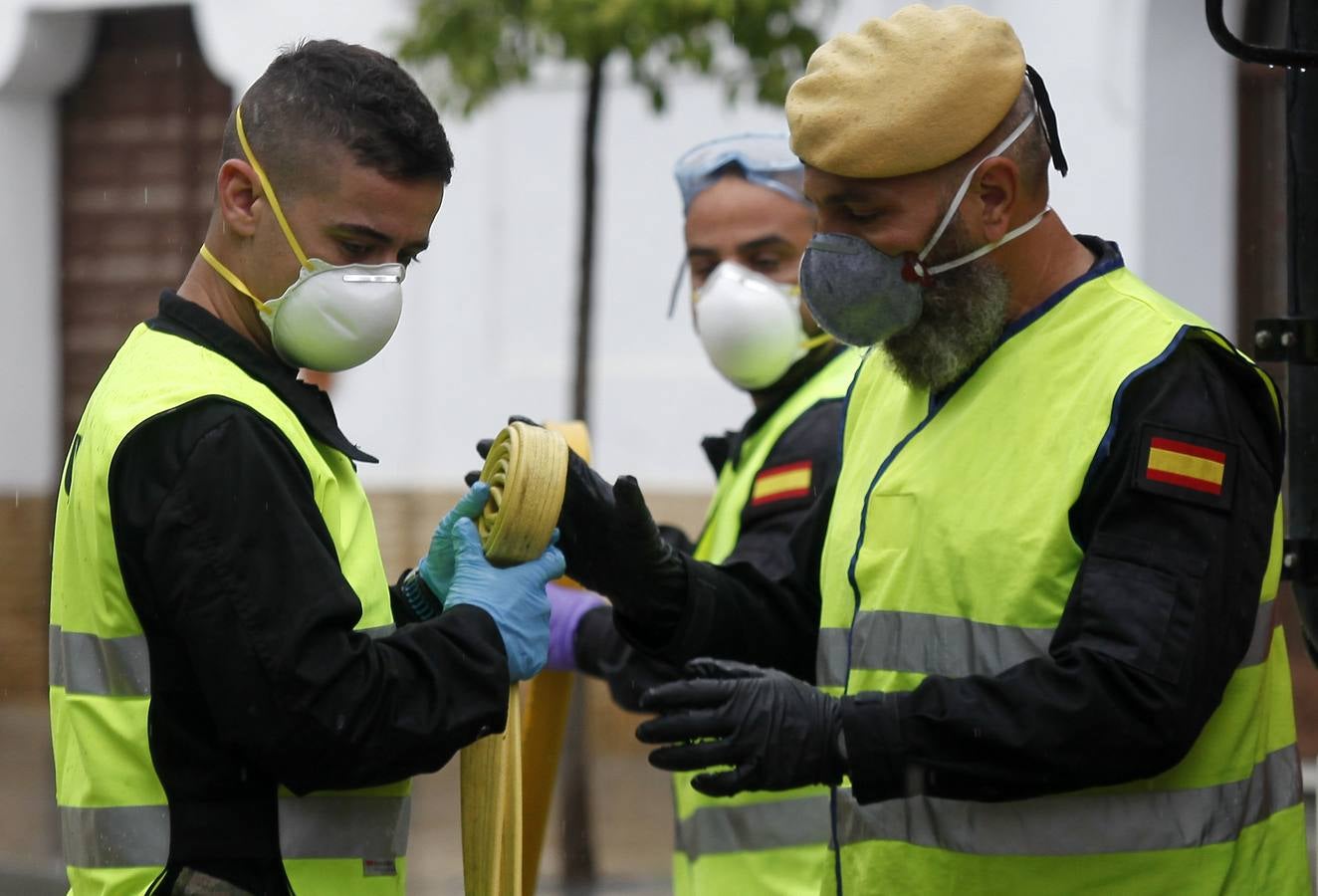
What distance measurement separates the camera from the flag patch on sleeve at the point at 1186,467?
232cm

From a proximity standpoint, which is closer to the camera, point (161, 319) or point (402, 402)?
point (161, 319)

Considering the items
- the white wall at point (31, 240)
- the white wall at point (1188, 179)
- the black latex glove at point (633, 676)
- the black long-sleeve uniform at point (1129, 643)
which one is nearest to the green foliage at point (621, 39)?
the white wall at point (1188, 179)

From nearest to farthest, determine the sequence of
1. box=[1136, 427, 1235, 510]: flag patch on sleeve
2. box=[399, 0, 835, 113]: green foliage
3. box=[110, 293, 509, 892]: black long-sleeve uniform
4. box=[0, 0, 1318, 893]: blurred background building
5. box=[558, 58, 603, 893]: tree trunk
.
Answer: box=[110, 293, 509, 892]: black long-sleeve uniform
box=[1136, 427, 1235, 510]: flag patch on sleeve
box=[399, 0, 835, 113]: green foliage
box=[558, 58, 603, 893]: tree trunk
box=[0, 0, 1318, 893]: blurred background building

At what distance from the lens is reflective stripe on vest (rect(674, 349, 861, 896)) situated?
3275mm

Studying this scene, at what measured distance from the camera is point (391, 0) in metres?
8.96

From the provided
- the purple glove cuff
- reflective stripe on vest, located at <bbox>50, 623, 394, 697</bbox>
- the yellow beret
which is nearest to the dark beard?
the yellow beret

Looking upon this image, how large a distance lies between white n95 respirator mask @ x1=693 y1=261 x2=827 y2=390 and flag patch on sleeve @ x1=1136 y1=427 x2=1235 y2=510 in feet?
4.74

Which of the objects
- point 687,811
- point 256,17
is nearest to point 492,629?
point 687,811

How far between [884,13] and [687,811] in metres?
5.42

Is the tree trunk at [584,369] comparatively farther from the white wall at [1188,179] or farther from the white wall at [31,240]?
the white wall at [31,240]

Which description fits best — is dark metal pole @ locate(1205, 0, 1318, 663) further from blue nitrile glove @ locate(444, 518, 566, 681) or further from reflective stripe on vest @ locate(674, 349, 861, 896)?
blue nitrile glove @ locate(444, 518, 566, 681)

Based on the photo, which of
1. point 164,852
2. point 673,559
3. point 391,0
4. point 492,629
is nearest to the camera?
point 164,852

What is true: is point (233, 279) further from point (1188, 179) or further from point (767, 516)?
point (1188, 179)

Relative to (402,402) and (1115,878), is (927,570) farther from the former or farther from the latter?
(402,402)
